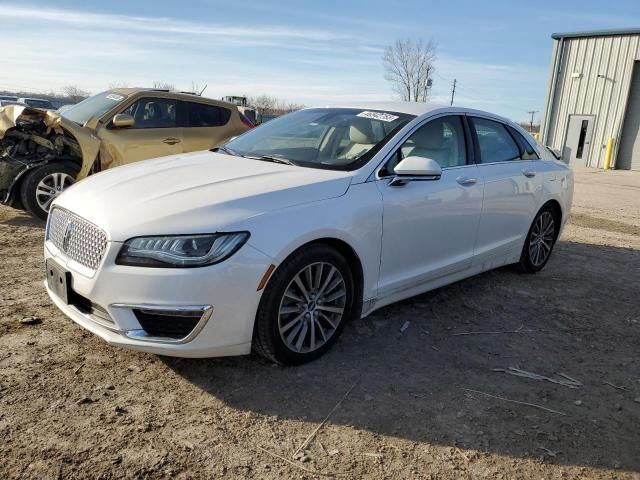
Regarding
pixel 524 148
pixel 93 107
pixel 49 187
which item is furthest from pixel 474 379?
pixel 93 107

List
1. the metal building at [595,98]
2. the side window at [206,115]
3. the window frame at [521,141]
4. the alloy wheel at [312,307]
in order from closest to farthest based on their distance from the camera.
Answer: the alloy wheel at [312,307], the window frame at [521,141], the side window at [206,115], the metal building at [595,98]

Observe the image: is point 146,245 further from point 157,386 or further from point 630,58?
point 630,58

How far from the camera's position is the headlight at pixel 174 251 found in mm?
2768

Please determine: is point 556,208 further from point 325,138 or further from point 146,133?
point 146,133

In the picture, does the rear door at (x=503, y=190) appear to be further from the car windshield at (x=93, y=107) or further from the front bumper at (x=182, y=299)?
the car windshield at (x=93, y=107)

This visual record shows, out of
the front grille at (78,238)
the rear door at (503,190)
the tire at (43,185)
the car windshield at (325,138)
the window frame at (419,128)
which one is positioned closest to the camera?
the front grille at (78,238)

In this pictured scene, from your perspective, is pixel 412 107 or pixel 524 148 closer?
pixel 412 107

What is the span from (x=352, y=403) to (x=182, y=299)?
3.48ft

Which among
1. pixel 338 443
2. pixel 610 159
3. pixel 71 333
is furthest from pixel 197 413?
pixel 610 159

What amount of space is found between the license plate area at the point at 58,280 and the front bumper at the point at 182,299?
5 cm

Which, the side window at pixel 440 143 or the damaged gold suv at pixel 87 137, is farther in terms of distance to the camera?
the damaged gold suv at pixel 87 137

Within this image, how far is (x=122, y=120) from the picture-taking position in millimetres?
6867

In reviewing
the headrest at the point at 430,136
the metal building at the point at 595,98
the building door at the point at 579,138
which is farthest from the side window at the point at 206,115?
the building door at the point at 579,138

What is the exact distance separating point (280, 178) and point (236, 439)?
1.51m
